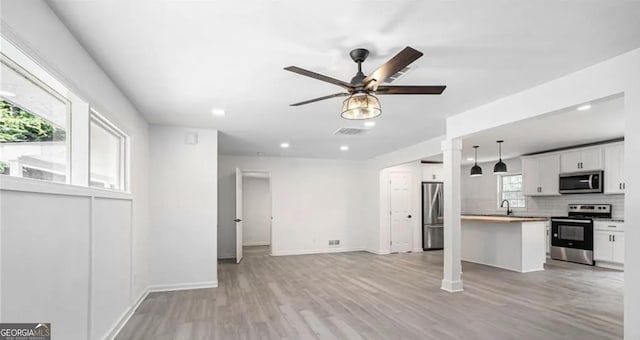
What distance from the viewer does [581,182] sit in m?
6.71

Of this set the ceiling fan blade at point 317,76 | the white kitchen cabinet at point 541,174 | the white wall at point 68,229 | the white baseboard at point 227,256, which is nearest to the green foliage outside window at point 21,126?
the white wall at point 68,229

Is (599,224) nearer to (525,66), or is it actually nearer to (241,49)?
(525,66)

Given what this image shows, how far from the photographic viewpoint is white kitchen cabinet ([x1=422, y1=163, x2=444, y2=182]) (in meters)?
8.85

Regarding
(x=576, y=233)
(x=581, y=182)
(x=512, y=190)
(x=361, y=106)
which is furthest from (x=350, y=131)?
(x=512, y=190)

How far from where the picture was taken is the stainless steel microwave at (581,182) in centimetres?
646

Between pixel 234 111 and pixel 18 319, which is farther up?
pixel 234 111

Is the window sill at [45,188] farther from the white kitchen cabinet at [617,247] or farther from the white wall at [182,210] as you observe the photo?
the white kitchen cabinet at [617,247]

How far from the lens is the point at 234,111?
4199 mm

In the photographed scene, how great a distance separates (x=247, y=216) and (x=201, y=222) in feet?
15.3

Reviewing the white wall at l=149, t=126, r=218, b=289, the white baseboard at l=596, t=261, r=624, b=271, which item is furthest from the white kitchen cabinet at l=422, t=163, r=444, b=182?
the white wall at l=149, t=126, r=218, b=289

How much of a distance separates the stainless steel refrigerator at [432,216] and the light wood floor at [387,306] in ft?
8.50

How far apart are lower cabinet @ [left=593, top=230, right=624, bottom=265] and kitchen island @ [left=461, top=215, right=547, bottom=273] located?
113 cm

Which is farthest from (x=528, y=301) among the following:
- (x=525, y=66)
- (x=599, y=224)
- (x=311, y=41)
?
(x=311, y=41)

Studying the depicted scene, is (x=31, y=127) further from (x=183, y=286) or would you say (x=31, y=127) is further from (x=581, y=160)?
(x=581, y=160)
